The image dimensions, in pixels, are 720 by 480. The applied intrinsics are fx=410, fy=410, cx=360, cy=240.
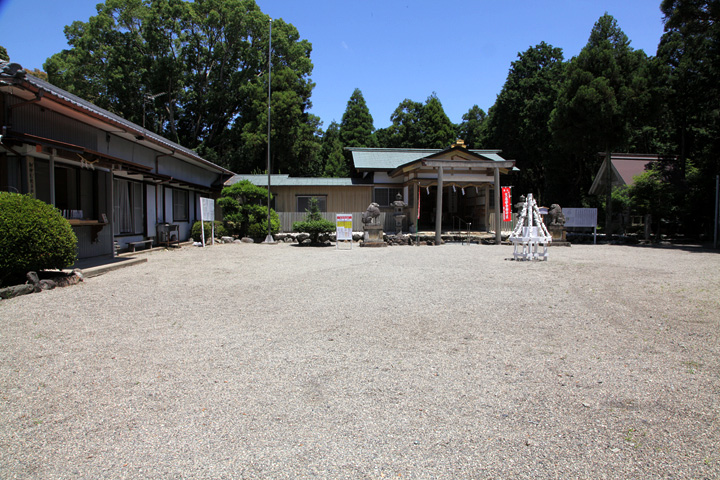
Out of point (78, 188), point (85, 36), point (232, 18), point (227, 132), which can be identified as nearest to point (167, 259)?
point (78, 188)

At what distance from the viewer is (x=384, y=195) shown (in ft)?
Answer: 75.2

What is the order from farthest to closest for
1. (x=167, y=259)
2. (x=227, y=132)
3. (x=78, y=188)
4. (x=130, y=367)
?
(x=227, y=132)
(x=167, y=259)
(x=78, y=188)
(x=130, y=367)

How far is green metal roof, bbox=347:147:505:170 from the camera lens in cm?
2248

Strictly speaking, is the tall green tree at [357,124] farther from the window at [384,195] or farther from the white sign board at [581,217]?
the white sign board at [581,217]

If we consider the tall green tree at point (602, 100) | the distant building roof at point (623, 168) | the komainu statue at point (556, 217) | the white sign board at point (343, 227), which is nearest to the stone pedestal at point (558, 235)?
the komainu statue at point (556, 217)

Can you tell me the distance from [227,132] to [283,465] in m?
33.7

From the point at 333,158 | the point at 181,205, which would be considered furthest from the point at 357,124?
the point at 181,205

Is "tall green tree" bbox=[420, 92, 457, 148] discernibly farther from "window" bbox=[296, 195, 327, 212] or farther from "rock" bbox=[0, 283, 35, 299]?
"rock" bbox=[0, 283, 35, 299]

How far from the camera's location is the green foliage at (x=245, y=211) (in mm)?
19297

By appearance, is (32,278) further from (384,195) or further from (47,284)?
(384,195)

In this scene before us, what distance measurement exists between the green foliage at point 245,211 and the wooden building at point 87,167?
1768 mm

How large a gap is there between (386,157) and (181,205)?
37.7 ft

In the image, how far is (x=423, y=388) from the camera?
3.41m

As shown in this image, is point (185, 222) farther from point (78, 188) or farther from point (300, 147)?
point (300, 147)
